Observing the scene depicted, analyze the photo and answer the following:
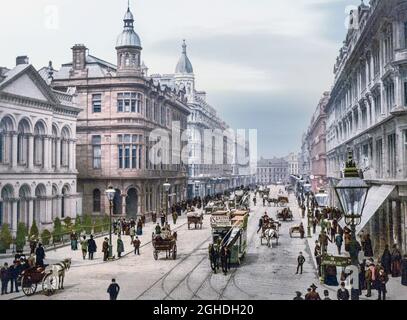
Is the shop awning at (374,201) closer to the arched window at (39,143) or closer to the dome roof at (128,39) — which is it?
the arched window at (39,143)

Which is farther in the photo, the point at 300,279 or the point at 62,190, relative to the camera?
the point at 62,190

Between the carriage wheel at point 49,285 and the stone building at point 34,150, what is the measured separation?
42.1 feet

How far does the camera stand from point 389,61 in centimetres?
2447

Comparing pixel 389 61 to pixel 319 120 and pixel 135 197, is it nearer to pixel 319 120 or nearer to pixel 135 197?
pixel 135 197

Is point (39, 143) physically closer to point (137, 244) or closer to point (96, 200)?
point (137, 244)

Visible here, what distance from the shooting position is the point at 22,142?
34.0m

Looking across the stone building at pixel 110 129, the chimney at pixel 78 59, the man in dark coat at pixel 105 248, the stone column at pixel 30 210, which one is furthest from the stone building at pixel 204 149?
the man in dark coat at pixel 105 248

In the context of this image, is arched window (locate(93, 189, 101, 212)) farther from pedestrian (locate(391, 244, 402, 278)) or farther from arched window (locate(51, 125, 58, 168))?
pedestrian (locate(391, 244, 402, 278))

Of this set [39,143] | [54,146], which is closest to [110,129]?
[54,146]

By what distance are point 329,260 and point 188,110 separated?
5013 cm

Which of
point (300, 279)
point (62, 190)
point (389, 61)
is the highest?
point (389, 61)
